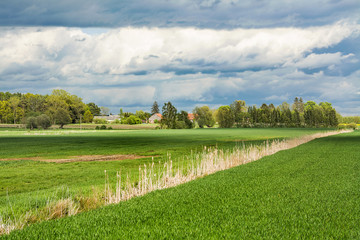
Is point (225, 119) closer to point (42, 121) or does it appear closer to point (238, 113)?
point (238, 113)

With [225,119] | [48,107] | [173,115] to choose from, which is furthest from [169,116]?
[48,107]

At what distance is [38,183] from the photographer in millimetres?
14180

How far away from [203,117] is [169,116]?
29127 mm

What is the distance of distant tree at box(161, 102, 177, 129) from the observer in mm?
111500

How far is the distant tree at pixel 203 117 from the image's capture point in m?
131

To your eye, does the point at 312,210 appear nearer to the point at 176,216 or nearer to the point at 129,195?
the point at 176,216

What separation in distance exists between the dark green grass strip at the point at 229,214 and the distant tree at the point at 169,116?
329ft

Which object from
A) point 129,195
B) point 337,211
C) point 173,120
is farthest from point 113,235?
point 173,120

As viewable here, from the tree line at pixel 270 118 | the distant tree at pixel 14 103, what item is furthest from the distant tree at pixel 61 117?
the tree line at pixel 270 118

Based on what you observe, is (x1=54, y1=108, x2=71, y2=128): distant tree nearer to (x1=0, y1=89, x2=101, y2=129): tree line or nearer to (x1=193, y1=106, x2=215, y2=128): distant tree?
(x1=0, y1=89, x2=101, y2=129): tree line

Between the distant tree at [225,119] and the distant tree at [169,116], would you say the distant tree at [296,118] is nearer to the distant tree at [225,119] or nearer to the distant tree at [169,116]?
the distant tree at [225,119]

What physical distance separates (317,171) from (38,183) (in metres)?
11.8

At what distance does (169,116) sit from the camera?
11269 cm

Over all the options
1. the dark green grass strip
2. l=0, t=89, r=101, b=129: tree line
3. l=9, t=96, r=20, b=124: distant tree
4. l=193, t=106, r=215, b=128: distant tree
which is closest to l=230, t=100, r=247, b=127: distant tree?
l=193, t=106, r=215, b=128: distant tree
